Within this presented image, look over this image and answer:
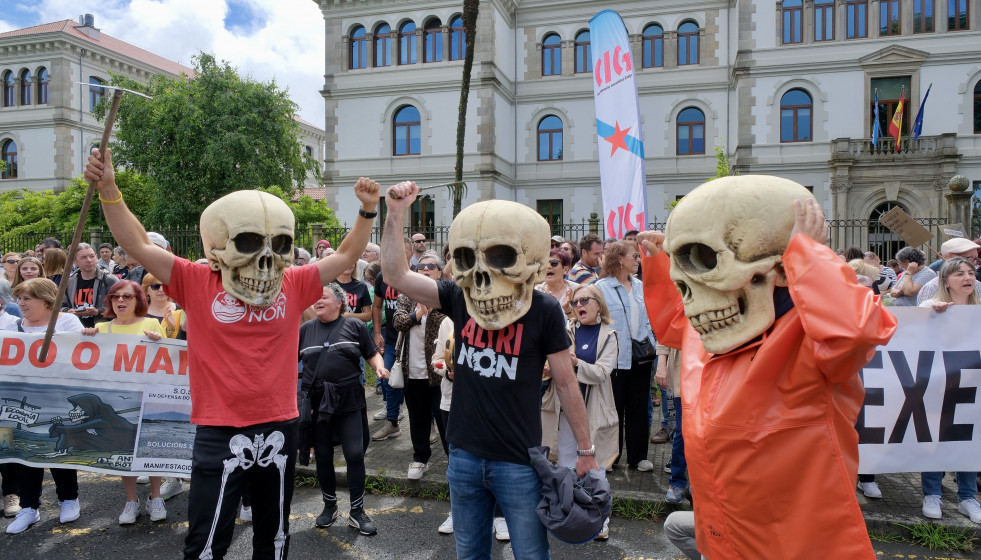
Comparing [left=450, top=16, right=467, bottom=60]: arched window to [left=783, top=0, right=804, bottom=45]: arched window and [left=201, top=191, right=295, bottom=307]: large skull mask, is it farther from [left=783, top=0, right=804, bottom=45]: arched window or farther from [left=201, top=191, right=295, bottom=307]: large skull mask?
[left=201, top=191, right=295, bottom=307]: large skull mask

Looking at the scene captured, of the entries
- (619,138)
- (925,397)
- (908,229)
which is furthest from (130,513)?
(908,229)

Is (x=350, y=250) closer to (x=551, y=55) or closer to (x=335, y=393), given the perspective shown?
(x=335, y=393)

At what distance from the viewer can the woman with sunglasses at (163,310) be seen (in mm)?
5867

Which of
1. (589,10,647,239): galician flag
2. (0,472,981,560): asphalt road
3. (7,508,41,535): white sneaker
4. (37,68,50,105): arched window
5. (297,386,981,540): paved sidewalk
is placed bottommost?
(0,472,981,560): asphalt road

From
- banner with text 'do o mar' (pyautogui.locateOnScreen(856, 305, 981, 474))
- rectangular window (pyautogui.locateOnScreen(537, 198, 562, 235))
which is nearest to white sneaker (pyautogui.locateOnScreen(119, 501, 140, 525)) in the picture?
banner with text 'do o mar' (pyautogui.locateOnScreen(856, 305, 981, 474))

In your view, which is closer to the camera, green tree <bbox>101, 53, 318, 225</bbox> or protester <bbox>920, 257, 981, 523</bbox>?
protester <bbox>920, 257, 981, 523</bbox>

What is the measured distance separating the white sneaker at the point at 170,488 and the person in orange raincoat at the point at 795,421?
4.66 metres

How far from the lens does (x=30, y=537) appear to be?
4.76 m

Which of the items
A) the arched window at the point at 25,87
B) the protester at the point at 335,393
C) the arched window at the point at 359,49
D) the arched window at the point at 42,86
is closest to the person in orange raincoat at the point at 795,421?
the protester at the point at 335,393

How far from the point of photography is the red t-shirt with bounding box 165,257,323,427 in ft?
11.1

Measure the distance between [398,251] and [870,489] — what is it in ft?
14.1

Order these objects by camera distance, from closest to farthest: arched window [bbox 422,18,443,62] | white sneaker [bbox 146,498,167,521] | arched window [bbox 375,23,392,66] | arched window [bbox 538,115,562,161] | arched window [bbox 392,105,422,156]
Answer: white sneaker [bbox 146,498,167,521]
arched window [bbox 422,18,443,62]
arched window [bbox 375,23,392,66]
arched window [bbox 392,105,422,156]
arched window [bbox 538,115,562,161]

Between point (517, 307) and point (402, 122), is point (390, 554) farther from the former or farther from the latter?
point (402, 122)

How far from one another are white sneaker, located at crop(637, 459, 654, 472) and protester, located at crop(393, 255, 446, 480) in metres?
1.74
